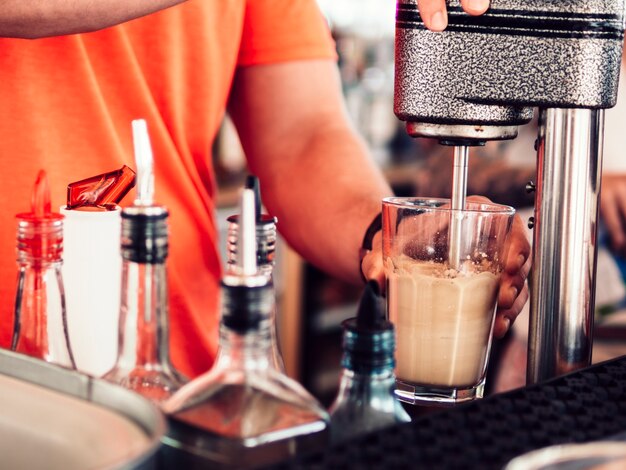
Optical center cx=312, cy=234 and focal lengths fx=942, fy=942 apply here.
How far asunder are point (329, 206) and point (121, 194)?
607 mm

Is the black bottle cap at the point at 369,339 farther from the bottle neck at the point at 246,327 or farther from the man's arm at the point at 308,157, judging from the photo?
the man's arm at the point at 308,157

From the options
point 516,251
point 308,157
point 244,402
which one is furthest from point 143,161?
point 308,157

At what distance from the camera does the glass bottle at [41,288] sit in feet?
2.15

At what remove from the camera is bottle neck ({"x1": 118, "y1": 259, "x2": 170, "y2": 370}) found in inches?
24.1

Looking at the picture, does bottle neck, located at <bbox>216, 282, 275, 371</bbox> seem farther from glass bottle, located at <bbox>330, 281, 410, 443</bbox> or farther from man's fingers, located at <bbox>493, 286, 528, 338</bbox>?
man's fingers, located at <bbox>493, 286, 528, 338</bbox>

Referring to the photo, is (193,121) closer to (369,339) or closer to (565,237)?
(565,237)

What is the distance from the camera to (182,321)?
1249 millimetres

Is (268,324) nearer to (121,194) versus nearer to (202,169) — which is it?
(121,194)

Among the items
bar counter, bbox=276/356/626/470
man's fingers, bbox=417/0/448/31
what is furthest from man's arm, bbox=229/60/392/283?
bar counter, bbox=276/356/626/470

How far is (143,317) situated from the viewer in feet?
2.03

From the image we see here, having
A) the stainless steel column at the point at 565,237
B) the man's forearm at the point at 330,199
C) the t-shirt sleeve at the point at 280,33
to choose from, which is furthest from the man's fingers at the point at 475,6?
the t-shirt sleeve at the point at 280,33

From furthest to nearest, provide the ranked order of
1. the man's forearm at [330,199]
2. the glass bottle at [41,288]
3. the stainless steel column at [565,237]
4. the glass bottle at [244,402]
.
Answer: the man's forearm at [330,199], the stainless steel column at [565,237], the glass bottle at [41,288], the glass bottle at [244,402]

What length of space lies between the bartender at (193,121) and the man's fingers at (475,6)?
0.98ft

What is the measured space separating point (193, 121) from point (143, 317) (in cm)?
70
